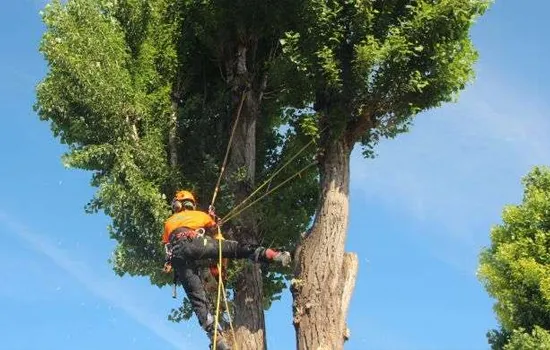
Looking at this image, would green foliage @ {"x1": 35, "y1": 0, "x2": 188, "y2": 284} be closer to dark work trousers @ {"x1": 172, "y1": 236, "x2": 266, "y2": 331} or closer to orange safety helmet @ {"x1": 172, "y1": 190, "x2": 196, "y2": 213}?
orange safety helmet @ {"x1": 172, "y1": 190, "x2": 196, "y2": 213}

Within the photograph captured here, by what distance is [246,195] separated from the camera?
10.2 meters

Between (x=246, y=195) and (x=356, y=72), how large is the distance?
8.54 ft

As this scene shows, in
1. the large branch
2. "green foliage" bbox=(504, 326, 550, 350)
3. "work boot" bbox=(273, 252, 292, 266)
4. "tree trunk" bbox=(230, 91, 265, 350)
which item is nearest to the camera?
the large branch

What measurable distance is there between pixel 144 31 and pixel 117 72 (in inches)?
50.0

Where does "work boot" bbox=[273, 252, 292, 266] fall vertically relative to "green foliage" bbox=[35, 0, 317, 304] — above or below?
below

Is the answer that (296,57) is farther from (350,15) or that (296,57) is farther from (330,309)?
(330,309)

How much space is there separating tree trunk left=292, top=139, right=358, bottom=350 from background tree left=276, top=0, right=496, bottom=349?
0.05ft

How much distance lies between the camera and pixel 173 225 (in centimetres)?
900

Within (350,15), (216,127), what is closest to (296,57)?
(350,15)

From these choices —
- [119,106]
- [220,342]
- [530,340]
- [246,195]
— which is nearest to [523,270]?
[530,340]

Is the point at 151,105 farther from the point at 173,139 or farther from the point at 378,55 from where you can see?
the point at 378,55

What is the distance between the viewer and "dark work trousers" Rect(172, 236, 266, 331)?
8734 mm

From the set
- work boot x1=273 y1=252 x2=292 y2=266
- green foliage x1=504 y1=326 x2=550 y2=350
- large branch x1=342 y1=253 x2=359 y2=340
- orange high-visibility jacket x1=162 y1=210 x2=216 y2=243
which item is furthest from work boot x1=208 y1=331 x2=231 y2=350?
green foliage x1=504 y1=326 x2=550 y2=350

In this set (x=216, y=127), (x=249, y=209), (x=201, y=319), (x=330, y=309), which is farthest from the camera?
(x=216, y=127)
